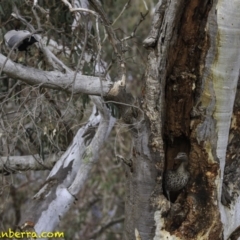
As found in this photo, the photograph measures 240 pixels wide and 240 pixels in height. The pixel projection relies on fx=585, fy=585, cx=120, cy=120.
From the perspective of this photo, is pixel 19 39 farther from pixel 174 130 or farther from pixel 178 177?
pixel 178 177

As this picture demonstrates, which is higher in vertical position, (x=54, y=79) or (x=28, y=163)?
(x=54, y=79)

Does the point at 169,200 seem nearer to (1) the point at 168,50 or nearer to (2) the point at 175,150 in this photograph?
(2) the point at 175,150

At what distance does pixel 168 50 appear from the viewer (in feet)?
7.78

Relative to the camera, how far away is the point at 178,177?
2.52 metres

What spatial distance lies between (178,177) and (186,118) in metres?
0.26

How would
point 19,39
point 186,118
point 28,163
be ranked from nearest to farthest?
point 186,118 < point 19,39 < point 28,163

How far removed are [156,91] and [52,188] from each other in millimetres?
1394

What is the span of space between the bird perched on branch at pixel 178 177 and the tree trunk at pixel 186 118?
1.2 inches

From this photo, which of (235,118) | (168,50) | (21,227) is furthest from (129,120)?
(21,227)

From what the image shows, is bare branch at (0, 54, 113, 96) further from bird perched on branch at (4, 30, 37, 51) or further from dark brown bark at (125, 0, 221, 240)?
bird perched on branch at (4, 30, 37, 51)

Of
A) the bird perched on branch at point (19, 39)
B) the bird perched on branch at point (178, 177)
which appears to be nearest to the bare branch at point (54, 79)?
the bird perched on branch at point (19, 39)

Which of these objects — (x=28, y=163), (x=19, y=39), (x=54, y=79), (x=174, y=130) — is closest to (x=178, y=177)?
(x=174, y=130)

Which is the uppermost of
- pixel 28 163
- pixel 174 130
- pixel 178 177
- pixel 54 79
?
pixel 54 79

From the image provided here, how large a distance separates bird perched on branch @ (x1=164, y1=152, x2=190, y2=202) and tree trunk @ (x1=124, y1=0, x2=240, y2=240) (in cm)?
3
